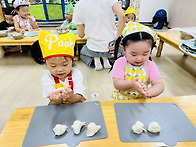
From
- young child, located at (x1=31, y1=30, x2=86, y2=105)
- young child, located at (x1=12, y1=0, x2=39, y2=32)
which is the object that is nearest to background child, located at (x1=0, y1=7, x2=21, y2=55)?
young child, located at (x1=12, y1=0, x2=39, y2=32)

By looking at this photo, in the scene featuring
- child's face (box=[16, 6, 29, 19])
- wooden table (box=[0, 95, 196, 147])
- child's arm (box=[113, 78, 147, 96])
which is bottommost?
wooden table (box=[0, 95, 196, 147])

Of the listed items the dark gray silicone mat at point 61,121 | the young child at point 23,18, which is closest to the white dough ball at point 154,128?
the dark gray silicone mat at point 61,121

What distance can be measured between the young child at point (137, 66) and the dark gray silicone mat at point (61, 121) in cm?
25

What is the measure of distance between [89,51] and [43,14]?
3.58m

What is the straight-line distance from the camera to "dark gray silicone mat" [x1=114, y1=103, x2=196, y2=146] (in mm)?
605

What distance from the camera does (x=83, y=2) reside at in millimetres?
2006

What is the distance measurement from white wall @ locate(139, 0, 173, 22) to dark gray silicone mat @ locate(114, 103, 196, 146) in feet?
16.5

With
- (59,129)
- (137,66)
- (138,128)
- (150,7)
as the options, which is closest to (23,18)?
(137,66)

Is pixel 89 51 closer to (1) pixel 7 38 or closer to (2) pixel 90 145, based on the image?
(1) pixel 7 38

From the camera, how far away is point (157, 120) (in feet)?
2.25

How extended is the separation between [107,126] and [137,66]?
485 millimetres

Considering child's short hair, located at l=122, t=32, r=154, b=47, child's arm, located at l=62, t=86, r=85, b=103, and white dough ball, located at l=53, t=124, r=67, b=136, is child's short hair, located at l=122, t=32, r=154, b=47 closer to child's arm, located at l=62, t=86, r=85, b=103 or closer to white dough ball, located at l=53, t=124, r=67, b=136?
child's arm, located at l=62, t=86, r=85, b=103

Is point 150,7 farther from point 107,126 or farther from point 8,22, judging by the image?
point 107,126

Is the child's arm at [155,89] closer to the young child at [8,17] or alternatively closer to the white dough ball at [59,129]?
the white dough ball at [59,129]
